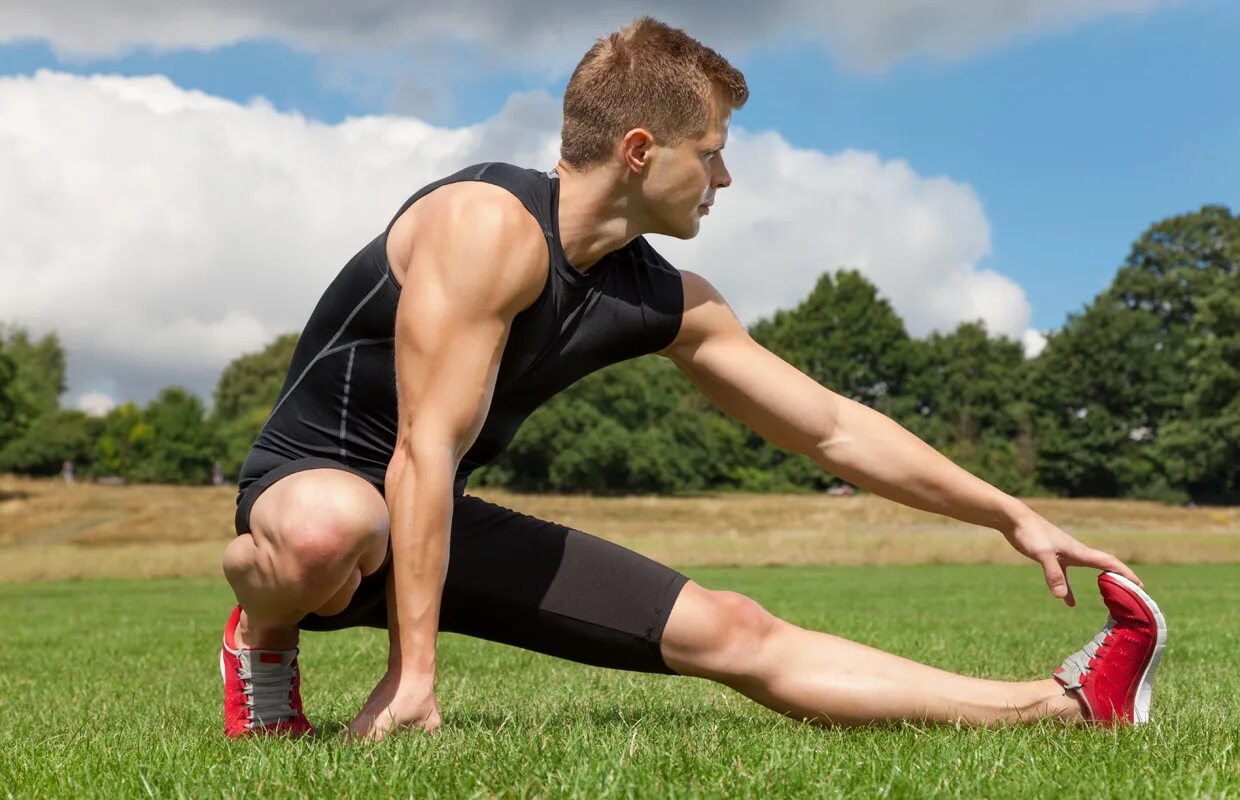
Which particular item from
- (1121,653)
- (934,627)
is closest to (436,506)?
(1121,653)

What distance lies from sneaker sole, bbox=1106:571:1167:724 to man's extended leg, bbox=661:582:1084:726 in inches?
7.1

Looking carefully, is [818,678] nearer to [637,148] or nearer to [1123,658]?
[1123,658]

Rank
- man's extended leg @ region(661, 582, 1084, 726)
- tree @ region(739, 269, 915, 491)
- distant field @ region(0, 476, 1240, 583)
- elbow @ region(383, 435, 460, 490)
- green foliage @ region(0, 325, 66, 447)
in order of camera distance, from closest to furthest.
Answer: elbow @ region(383, 435, 460, 490)
man's extended leg @ region(661, 582, 1084, 726)
distant field @ region(0, 476, 1240, 583)
green foliage @ region(0, 325, 66, 447)
tree @ region(739, 269, 915, 491)

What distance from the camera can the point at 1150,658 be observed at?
12.1 feet

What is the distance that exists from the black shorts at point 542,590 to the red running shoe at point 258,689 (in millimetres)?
164

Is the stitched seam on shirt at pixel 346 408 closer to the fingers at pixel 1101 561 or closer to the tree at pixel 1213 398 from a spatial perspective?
the fingers at pixel 1101 561

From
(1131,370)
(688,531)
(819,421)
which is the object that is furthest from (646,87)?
(1131,370)

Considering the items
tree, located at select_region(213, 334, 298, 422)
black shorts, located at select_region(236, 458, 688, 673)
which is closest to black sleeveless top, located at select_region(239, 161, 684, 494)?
black shorts, located at select_region(236, 458, 688, 673)

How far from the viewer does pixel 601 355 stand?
12.9 ft

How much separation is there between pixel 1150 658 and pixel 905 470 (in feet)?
3.18

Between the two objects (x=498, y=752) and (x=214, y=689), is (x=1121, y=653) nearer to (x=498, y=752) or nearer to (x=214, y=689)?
(x=498, y=752)

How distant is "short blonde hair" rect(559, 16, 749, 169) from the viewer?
3418 millimetres

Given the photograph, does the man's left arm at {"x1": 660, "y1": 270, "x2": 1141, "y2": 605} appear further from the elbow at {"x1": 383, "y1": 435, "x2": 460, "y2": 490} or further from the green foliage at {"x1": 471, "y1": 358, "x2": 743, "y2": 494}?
the green foliage at {"x1": 471, "y1": 358, "x2": 743, "y2": 494}

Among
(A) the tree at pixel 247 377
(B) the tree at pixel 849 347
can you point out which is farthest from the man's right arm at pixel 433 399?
(A) the tree at pixel 247 377
